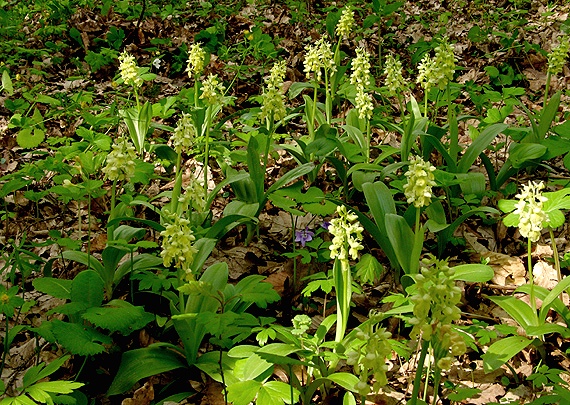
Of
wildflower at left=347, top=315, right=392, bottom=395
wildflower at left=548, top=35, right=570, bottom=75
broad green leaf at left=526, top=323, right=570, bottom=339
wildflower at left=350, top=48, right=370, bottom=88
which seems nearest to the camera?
wildflower at left=347, top=315, right=392, bottom=395

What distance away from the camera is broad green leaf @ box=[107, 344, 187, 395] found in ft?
7.16

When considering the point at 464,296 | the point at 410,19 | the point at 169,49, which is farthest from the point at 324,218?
the point at 410,19

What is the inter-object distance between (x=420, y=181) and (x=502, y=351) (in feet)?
2.71

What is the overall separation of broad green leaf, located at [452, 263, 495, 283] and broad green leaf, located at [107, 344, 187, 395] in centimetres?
130

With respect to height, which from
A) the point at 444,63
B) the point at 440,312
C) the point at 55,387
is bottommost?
the point at 55,387

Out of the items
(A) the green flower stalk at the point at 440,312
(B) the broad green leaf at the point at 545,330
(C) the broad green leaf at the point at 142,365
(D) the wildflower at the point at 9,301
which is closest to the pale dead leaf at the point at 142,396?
(C) the broad green leaf at the point at 142,365

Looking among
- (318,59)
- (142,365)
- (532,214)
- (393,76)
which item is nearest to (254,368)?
(142,365)

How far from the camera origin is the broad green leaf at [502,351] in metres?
2.15

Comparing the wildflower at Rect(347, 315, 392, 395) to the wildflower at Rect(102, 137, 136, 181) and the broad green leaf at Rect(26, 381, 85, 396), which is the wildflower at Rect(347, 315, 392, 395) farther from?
the wildflower at Rect(102, 137, 136, 181)

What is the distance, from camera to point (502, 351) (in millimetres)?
2254

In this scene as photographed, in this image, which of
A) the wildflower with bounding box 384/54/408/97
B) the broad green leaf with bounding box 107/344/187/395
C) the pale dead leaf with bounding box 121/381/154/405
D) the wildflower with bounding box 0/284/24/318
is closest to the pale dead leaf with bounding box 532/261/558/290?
the wildflower with bounding box 384/54/408/97

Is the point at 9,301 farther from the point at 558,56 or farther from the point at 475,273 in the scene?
the point at 558,56

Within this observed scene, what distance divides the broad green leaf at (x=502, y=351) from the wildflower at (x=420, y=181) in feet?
2.30

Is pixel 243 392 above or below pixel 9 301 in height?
below
